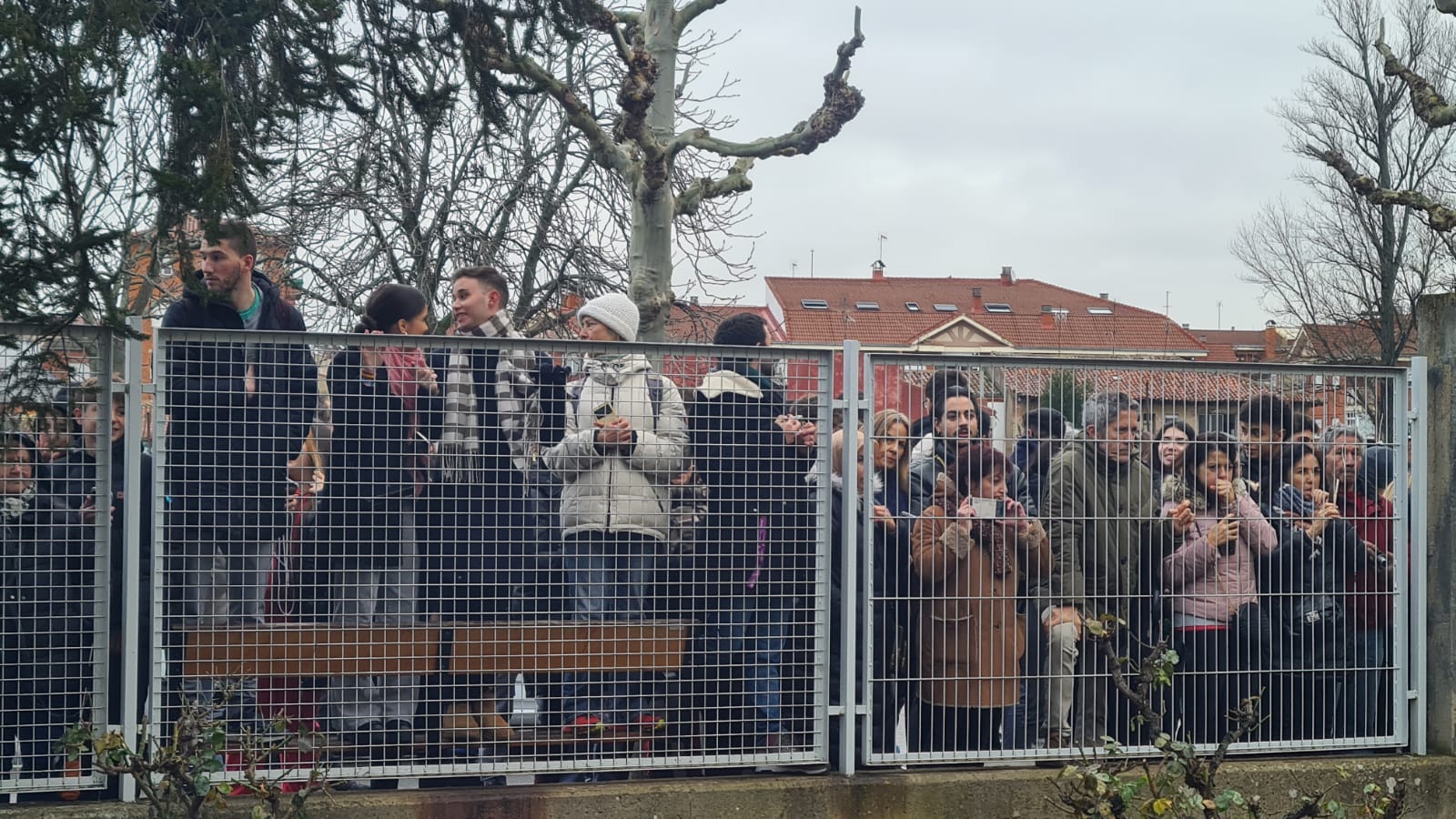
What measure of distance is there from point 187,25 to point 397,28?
89cm

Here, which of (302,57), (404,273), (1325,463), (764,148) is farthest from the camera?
(404,273)

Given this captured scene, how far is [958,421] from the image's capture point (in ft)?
17.6

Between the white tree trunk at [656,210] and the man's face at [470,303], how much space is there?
7.60 metres

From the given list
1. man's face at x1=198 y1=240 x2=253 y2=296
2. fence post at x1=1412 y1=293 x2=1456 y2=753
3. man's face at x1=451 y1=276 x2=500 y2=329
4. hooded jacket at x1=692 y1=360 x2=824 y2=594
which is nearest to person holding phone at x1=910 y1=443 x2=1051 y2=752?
hooded jacket at x1=692 y1=360 x2=824 y2=594

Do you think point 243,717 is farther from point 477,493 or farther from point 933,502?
point 933,502

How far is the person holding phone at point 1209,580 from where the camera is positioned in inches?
220

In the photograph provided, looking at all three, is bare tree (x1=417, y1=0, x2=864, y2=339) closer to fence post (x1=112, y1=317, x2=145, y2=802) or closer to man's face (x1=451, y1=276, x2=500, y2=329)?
man's face (x1=451, y1=276, x2=500, y2=329)

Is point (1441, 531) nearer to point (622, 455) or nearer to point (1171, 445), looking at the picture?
point (1171, 445)

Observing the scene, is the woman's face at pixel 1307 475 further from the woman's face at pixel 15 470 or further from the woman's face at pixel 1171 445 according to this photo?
the woman's face at pixel 15 470

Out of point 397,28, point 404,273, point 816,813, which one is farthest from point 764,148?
point 816,813

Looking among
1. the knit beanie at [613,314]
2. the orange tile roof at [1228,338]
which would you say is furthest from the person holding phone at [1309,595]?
the orange tile roof at [1228,338]

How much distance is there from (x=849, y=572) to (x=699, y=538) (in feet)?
1.92

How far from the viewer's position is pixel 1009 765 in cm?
552

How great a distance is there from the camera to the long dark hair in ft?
19.6
